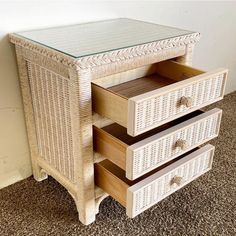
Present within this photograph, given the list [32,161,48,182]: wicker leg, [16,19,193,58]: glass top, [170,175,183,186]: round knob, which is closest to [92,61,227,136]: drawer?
[16,19,193,58]: glass top

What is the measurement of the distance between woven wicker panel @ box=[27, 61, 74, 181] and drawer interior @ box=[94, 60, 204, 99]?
0.52 ft

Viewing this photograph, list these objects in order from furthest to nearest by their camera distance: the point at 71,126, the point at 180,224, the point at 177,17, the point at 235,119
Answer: the point at 235,119 → the point at 177,17 → the point at 180,224 → the point at 71,126

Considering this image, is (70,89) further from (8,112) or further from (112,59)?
(8,112)

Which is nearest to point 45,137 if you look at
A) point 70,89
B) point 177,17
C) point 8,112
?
point 8,112

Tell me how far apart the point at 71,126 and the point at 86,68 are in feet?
0.69

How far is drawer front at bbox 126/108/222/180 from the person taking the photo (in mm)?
862

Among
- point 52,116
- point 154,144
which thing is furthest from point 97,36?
point 154,144

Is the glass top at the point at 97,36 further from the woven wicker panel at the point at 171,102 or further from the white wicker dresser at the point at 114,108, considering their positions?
the woven wicker panel at the point at 171,102

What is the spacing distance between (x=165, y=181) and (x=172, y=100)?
0.27 m

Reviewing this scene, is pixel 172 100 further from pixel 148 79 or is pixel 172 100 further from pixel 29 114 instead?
pixel 29 114

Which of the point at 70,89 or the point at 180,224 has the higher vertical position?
the point at 70,89

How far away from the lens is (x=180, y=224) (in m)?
1.08

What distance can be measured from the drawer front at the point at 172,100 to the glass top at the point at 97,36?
0.63 feet

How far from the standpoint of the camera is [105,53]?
872 mm
